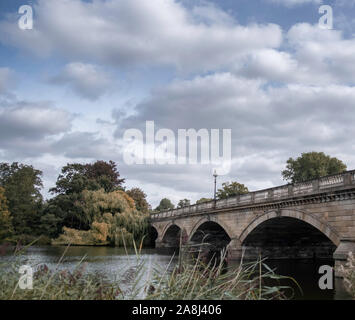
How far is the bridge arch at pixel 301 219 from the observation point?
16344 mm

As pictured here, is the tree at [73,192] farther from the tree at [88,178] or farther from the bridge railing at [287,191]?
the bridge railing at [287,191]

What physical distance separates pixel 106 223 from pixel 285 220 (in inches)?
895

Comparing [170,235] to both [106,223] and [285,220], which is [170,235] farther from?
[285,220]

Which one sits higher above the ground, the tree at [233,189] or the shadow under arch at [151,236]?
the tree at [233,189]

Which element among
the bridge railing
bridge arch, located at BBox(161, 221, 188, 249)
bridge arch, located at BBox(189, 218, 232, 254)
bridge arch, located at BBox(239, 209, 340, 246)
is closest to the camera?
the bridge railing

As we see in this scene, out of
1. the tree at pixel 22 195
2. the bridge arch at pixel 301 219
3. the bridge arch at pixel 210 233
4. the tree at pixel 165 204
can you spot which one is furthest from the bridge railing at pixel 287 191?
the tree at pixel 165 204

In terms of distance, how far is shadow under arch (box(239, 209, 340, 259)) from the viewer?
2158 cm

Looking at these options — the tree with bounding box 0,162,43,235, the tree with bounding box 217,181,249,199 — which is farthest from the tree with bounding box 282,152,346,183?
the tree with bounding box 0,162,43,235

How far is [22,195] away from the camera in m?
45.8

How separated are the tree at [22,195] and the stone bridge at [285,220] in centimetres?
1774

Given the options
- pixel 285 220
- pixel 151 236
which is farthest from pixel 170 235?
pixel 285 220

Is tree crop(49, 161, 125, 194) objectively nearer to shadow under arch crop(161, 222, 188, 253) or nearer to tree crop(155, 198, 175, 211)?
shadow under arch crop(161, 222, 188, 253)
